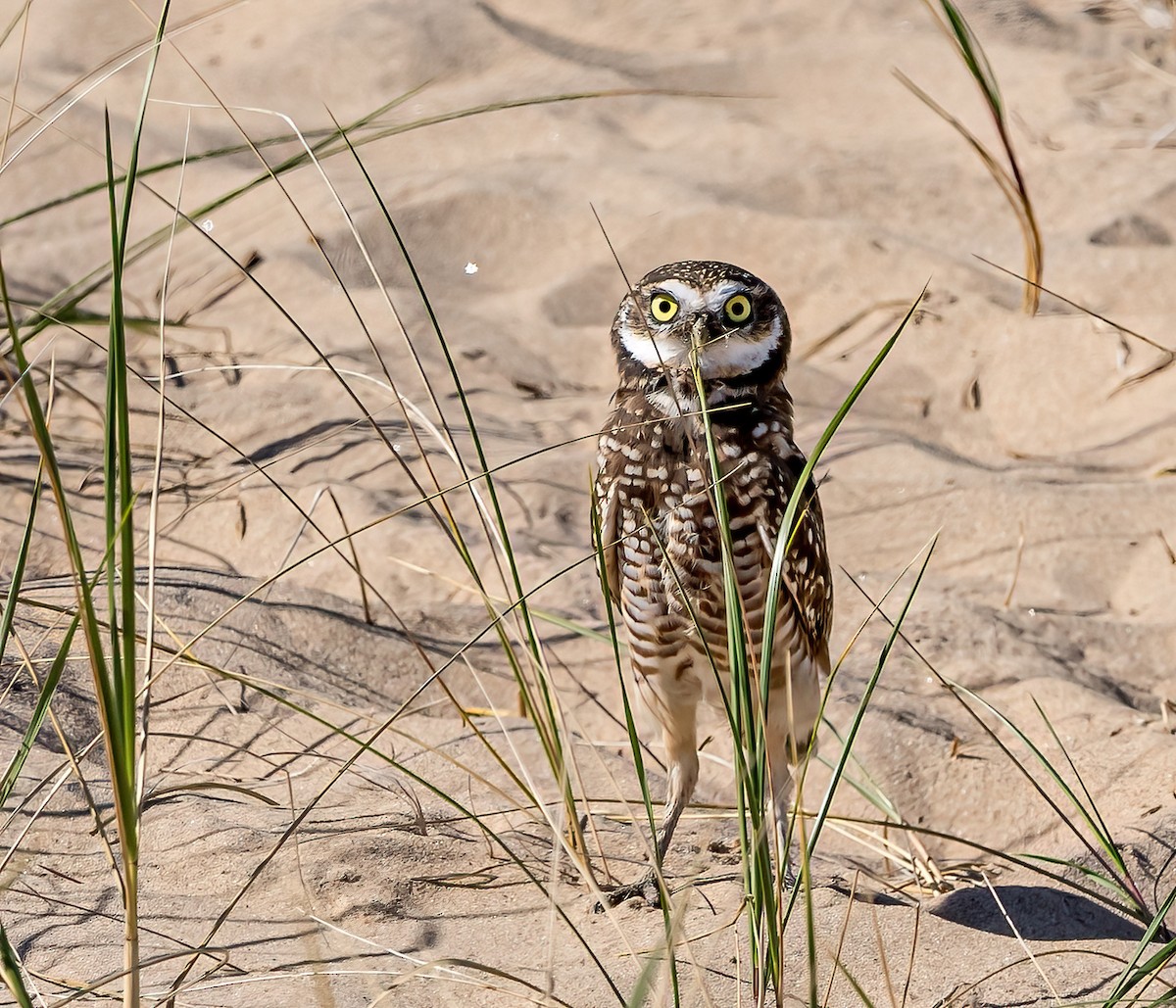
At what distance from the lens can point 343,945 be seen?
2031 mm

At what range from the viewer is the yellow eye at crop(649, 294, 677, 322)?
270 centimetres

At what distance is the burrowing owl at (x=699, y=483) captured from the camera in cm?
268

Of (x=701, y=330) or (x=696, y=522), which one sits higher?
(x=701, y=330)

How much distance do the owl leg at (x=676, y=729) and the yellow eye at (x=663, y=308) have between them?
728mm

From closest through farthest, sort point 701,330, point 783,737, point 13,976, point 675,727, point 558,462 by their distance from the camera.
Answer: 1. point 13,976
2. point 701,330
3. point 675,727
4. point 783,737
5. point 558,462

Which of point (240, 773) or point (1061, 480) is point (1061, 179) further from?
point (240, 773)

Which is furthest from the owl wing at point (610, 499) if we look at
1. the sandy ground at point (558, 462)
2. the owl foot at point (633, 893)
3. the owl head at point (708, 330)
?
the owl foot at point (633, 893)

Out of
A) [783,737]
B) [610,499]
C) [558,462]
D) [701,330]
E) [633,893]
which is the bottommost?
[633,893]

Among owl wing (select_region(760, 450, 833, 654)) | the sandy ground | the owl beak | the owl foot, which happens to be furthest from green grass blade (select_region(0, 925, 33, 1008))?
the owl beak

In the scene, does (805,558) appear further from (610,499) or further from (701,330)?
(701,330)

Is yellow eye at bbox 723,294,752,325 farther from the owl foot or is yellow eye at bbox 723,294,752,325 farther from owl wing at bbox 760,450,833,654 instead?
the owl foot

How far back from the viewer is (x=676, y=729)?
2.97 metres

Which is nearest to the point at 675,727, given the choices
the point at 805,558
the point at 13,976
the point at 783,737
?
the point at 783,737

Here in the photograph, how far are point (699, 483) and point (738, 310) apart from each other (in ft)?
1.20
